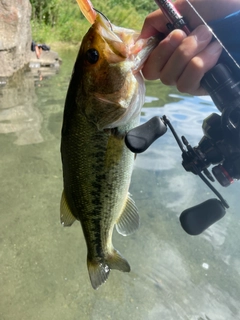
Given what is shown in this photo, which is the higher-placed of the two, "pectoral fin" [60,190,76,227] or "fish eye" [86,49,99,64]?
"fish eye" [86,49,99,64]

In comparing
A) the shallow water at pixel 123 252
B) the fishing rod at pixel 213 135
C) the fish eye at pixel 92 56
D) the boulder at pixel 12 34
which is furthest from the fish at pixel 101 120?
the boulder at pixel 12 34

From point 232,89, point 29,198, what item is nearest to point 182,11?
point 232,89

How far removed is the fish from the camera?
4.37 feet

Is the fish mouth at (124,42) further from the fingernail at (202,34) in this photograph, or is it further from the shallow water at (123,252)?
the shallow water at (123,252)

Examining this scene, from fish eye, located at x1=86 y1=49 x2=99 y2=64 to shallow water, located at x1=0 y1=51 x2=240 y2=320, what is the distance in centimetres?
184

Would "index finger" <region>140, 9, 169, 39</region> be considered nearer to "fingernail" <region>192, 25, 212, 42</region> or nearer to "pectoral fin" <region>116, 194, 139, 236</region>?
"fingernail" <region>192, 25, 212, 42</region>

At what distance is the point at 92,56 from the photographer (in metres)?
1.34

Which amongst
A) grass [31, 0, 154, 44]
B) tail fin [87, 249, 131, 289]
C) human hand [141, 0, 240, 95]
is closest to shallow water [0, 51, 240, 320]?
tail fin [87, 249, 131, 289]

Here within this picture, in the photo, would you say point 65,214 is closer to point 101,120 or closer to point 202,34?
point 101,120

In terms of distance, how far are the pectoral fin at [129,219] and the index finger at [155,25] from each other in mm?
802

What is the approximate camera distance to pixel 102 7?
59.8 feet

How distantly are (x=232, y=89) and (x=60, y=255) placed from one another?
2.07m

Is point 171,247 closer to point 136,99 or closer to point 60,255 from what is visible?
point 60,255

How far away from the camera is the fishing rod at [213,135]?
1.39m
